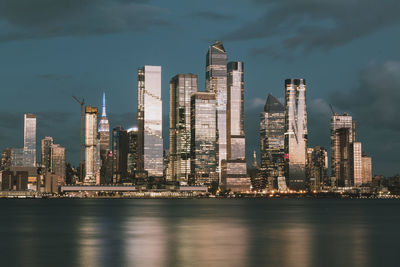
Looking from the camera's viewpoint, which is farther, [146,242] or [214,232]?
[214,232]

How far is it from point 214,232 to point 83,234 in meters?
19.5

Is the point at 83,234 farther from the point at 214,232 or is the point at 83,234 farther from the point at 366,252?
the point at 366,252

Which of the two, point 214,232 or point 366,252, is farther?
point 214,232

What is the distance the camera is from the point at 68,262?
54.2m

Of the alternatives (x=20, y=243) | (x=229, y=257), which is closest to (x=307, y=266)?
(x=229, y=257)

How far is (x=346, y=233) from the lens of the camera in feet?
295

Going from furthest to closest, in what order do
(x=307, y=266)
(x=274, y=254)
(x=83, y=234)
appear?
(x=83, y=234), (x=274, y=254), (x=307, y=266)

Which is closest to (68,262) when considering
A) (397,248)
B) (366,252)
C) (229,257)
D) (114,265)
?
(114,265)

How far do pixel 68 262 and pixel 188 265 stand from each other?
1146cm

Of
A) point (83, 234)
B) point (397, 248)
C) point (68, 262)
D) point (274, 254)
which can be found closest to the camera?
point (68, 262)

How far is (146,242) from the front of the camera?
241 feet

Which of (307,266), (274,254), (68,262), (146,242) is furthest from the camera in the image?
(146,242)

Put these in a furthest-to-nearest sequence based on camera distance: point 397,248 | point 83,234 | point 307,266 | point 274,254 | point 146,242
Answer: point 83,234 → point 146,242 → point 397,248 → point 274,254 → point 307,266

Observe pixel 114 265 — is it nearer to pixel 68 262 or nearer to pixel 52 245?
pixel 68 262
